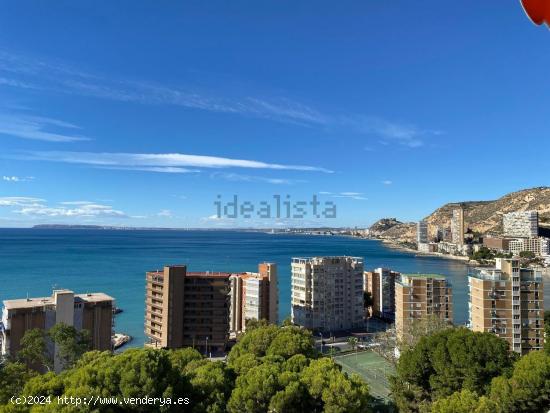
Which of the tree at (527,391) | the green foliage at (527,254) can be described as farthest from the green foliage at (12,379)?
the green foliage at (527,254)

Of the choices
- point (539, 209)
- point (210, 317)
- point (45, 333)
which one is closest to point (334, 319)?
point (210, 317)

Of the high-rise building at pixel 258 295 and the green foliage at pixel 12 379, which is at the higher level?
the green foliage at pixel 12 379

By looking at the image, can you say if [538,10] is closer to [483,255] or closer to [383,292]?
[383,292]

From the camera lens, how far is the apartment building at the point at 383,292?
26938 mm

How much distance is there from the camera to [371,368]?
15094mm

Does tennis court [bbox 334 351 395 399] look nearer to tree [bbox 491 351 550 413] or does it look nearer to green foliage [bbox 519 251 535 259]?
tree [bbox 491 351 550 413]

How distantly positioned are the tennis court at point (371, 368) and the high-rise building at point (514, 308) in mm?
3866

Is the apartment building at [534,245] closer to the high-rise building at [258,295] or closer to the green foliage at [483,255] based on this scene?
the green foliage at [483,255]

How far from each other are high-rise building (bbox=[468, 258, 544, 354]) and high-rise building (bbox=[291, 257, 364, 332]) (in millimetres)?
9914

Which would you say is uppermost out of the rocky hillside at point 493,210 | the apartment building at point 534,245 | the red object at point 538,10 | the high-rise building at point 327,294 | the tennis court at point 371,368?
the rocky hillside at point 493,210

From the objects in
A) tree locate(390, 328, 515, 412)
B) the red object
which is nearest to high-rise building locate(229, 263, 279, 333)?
tree locate(390, 328, 515, 412)

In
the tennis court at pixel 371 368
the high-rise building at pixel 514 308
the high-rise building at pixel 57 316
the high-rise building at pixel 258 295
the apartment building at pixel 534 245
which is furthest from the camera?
the apartment building at pixel 534 245

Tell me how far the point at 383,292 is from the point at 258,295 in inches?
378

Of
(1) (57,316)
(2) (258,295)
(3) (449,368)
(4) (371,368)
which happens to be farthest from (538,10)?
(2) (258,295)
